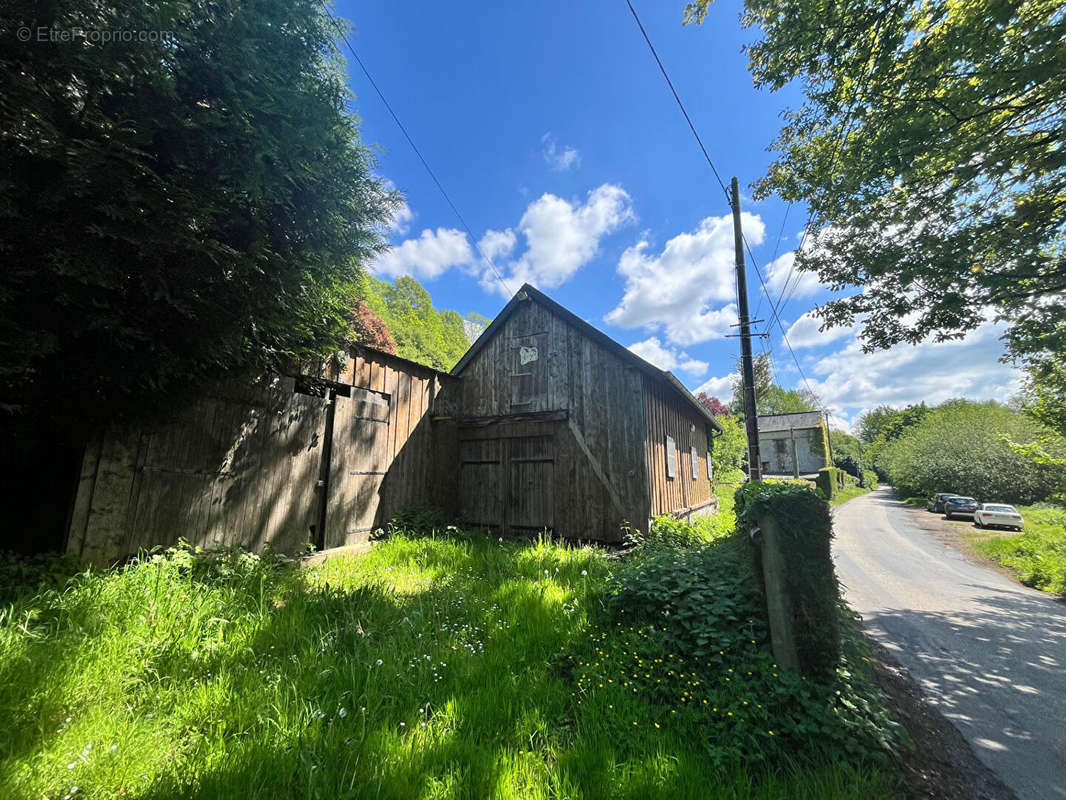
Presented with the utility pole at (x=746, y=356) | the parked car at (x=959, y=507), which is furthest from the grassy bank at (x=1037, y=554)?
the utility pole at (x=746, y=356)

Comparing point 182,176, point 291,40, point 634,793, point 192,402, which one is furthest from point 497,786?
point 291,40

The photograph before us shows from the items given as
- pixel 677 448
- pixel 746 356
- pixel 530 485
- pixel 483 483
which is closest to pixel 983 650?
pixel 746 356

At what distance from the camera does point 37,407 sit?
11.3ft

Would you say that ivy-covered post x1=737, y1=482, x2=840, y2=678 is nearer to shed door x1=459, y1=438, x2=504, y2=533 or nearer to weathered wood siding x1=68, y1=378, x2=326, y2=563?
weathered wood siding x1=68, y1=378, x2=326, y2=563

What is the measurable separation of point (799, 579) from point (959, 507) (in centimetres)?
2440

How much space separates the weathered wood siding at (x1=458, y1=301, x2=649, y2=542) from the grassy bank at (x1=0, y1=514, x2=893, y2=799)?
392 cm

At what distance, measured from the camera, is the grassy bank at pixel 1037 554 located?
313 inches

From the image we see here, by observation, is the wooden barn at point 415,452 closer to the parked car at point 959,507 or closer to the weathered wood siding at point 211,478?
the weathered wood siding at point 211,478

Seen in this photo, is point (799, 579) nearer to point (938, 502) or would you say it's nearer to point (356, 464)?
point (356, 464)

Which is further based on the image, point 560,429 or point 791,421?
point 791,421

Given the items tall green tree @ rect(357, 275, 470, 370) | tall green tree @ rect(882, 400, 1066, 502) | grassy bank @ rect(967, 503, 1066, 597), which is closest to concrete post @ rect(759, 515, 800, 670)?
grassy bank @ rect(967, 503, 1066, 597)

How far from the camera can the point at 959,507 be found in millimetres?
18422

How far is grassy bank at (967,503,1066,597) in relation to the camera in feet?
26.1

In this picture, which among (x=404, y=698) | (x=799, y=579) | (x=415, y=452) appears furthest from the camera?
(x=415, y=452)
